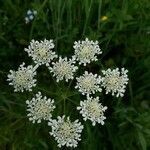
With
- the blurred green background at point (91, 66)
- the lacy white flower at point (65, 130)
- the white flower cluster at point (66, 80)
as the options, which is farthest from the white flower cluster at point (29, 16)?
the lacy white flower at point (65, 130)

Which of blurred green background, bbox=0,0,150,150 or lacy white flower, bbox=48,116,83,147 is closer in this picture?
lacy white flower, bbox=48,116,83,147

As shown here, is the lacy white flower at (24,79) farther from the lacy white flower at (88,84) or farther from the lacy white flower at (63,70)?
the lacy white flower at (88,84)

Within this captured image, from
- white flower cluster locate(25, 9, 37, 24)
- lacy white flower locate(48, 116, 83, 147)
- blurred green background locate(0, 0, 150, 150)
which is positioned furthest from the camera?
white flower cluster locate(25, 9, 37, 24)

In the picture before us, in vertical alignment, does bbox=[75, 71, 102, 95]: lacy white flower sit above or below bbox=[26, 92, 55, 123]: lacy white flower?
above

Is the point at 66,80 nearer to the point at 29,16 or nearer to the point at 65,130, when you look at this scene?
the point at 65,130

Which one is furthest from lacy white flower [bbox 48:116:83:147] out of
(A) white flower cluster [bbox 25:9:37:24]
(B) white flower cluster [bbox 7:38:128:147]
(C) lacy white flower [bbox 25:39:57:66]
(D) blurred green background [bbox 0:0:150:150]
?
(A) white flower cluster [bbox 25:9:37:24]

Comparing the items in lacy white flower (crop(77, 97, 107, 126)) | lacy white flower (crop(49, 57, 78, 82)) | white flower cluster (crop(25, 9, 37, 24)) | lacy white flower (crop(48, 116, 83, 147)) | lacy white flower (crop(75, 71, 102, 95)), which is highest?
white flower cluster (crop(25, 9, 37, 24))

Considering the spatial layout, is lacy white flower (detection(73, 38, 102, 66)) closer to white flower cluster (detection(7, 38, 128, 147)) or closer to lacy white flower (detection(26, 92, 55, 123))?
white flower cluster (detection(7, 38, 128, 147))
